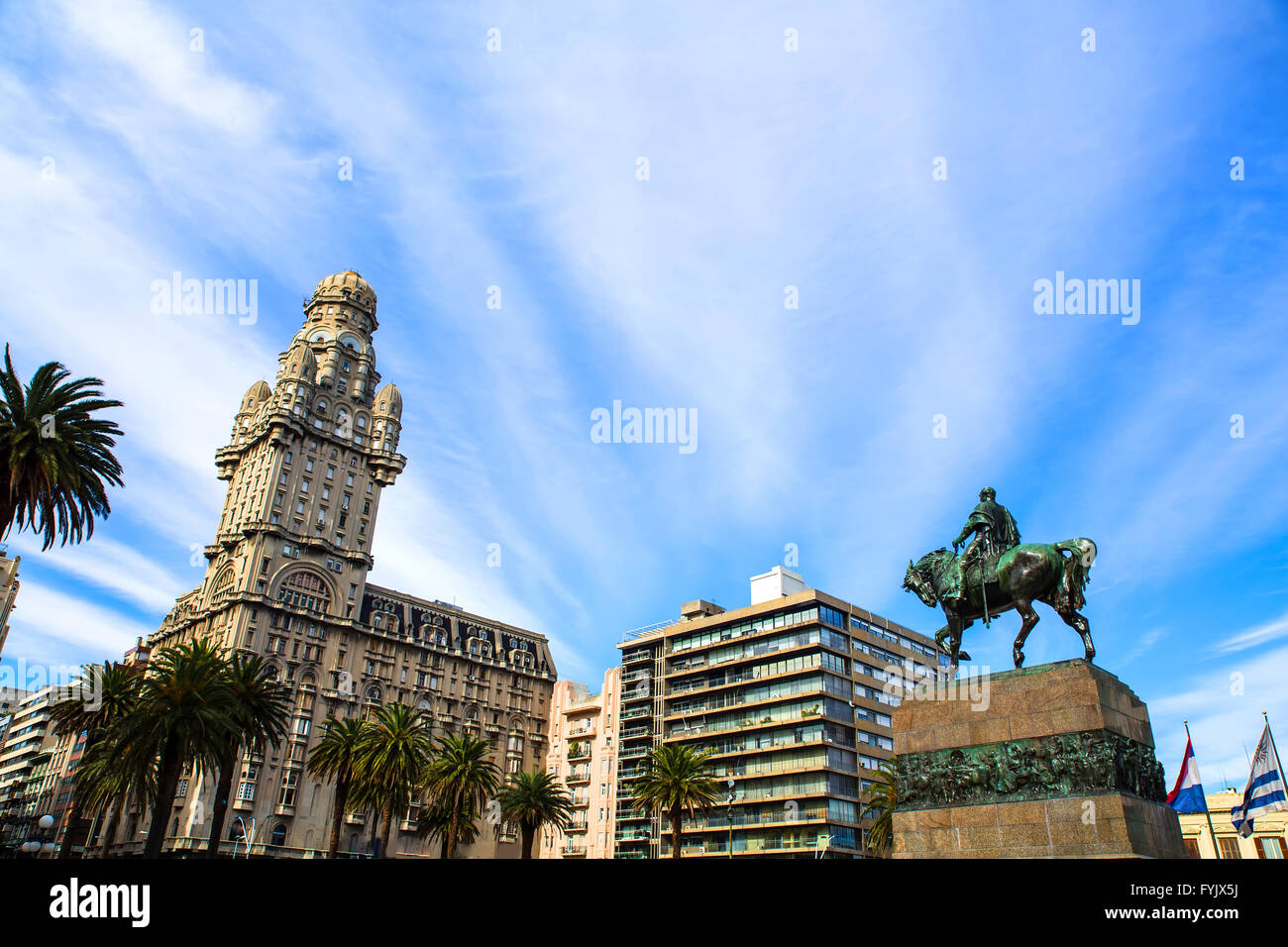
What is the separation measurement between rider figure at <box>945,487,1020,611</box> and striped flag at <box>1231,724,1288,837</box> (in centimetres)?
1803

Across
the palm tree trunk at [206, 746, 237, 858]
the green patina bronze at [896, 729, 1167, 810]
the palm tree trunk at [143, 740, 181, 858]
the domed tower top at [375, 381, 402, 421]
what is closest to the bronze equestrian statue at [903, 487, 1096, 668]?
the green patina bronze at [896, 729, 1167, 810]

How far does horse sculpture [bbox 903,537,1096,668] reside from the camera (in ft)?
74.1

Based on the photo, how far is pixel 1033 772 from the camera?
20.8 meters

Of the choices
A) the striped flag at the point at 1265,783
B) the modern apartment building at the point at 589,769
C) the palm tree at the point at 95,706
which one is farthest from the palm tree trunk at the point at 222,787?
the striped flag at the point at 1265,783

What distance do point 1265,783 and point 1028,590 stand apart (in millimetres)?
19655

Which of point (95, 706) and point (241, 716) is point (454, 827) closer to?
point (241, 716)

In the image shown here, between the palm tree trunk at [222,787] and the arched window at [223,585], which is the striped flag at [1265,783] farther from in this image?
the arched window at [223,585]

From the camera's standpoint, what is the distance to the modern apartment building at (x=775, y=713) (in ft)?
265

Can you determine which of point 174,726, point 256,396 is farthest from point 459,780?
point 256,396

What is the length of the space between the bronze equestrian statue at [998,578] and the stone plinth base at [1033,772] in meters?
1.40

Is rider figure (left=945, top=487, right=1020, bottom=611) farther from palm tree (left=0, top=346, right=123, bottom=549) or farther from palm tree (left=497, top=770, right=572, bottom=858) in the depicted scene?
palm tree (left=497, top=770, right=572, bottom=858)
